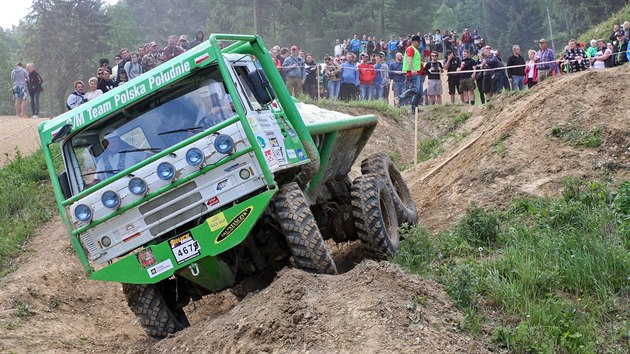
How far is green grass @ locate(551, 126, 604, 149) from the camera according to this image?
11.6 m

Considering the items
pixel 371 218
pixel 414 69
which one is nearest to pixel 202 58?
pixel 371 218

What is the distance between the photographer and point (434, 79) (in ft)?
77.7

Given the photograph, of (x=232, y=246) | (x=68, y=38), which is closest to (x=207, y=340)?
(x=232, y=246)

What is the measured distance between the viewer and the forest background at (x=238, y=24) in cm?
4694

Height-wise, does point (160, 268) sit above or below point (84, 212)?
below

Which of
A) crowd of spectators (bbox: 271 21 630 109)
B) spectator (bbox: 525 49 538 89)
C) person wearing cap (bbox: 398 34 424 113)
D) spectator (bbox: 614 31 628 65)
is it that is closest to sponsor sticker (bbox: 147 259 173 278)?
crowd of spectators (bbox: 271 21 630 109)

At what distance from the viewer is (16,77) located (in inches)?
1042

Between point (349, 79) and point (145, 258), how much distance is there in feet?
55.4

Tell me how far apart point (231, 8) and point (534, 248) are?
153 ft

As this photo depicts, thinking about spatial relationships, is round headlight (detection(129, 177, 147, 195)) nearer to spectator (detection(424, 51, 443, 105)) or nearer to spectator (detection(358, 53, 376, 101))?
spectator (detection(424, 51, 443, 105))

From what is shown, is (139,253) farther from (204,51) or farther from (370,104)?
(370,104)

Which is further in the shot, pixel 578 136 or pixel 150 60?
pixel 150 60

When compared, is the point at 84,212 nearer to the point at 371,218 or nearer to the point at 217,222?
the point at 217,222

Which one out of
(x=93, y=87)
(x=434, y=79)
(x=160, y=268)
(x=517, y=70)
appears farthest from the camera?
(x=434, y=79)
